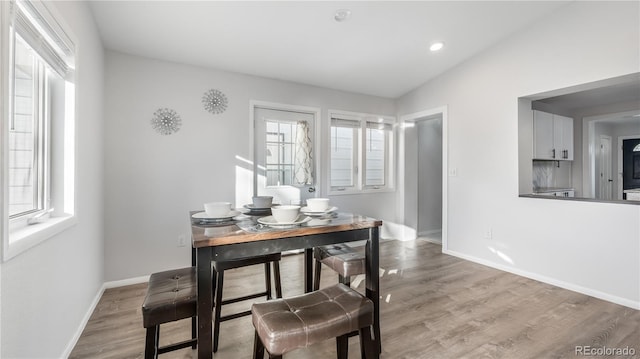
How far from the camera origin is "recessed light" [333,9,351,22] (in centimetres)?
258

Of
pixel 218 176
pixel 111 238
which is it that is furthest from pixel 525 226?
pixel 111 238

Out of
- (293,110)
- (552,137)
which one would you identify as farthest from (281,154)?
(552,137)

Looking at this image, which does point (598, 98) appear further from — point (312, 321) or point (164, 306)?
point (164, 306)

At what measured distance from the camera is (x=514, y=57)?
3256 mm

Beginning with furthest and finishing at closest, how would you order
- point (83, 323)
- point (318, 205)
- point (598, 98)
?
A: point (598, 98), point (83, 323), point (318, 205)

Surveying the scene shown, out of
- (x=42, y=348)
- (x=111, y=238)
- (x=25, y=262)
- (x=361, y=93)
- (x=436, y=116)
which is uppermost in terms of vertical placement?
(x=361, y=93)

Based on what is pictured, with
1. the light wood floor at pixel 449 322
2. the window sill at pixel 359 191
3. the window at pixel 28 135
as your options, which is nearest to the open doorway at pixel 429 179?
the window sill at pixel 359 191

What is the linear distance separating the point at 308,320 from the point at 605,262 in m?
3.11

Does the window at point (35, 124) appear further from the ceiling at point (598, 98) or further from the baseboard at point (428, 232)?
the ceiling at point (598, 98)

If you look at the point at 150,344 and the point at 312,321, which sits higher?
the point at 312,321

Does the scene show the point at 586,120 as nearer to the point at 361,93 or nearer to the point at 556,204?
the point at 556,204

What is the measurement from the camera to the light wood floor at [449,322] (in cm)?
185

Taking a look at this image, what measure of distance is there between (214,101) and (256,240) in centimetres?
254

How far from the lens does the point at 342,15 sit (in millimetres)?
2631
